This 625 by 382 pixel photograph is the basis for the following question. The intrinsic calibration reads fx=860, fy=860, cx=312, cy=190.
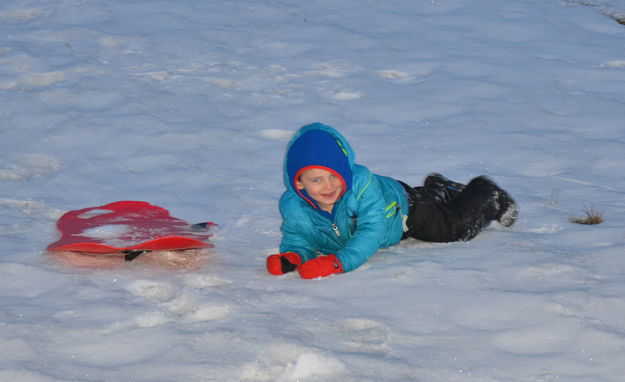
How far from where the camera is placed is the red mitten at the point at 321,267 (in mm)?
3637

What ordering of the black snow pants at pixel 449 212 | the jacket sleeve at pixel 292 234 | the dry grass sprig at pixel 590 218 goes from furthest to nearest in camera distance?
1. the dry grass sprig at pixel 590 218
2. the black snow pants at pixel 449 212
3. the jacket sleeve at pixel 292 234

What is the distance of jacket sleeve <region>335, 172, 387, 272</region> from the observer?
370 centimetres

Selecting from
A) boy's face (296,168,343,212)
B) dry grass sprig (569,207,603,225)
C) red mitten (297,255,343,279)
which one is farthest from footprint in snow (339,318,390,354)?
dry grass sprig (569,207,603,225)

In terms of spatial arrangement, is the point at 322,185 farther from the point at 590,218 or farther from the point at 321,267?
the point at 590,218

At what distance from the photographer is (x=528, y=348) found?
292cm

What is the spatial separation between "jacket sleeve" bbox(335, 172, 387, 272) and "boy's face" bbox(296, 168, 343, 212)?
0.11 m

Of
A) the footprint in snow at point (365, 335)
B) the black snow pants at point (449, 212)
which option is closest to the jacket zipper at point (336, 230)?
the black snow pants at point (449, 212)

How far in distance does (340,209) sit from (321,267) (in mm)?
325

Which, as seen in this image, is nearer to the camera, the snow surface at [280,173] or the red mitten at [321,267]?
the snow surface at [280,173]

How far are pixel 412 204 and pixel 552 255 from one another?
0.70 m

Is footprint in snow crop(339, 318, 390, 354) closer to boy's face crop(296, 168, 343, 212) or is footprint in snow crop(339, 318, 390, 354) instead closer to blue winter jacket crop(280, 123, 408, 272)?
blue winter jacket crop(280, 123, 408, 272)

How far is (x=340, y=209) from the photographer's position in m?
3.84

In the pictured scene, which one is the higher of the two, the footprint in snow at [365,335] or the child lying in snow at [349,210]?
the child lying in snow at [349,210]

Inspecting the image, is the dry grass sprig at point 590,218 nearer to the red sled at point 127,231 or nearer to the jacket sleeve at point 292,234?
the jacket sleeve at point 292,234
